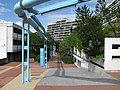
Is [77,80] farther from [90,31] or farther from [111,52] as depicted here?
[90,31]

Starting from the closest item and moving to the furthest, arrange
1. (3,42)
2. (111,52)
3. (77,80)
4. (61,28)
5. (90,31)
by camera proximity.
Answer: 1. (77,80)
2. (111,52)
3. (90,31)
4. (3,42)
5. (61,28)

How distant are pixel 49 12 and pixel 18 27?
139 feet

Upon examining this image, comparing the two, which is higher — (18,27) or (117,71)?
(18,27)

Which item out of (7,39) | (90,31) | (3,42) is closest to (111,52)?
(90,31)

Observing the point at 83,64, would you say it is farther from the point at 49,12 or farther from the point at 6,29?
the point at 49,12

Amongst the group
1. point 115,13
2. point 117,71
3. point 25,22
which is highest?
point 115,13

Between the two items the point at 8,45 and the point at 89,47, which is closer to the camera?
the point at 89,47

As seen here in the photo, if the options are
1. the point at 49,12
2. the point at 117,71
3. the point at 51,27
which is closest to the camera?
the point at 49,12

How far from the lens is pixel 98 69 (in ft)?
102

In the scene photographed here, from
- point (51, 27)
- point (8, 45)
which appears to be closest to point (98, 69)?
point (8, 45)

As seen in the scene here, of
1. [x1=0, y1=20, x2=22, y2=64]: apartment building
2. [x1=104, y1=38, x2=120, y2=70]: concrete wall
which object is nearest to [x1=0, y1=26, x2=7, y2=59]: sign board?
[x1=0, y1=20, x2=22, y2=64]: apartment building

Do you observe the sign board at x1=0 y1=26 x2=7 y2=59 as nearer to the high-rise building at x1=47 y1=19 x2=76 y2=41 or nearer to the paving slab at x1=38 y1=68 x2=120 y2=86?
the paving slab at x1=38 y1=68 x2=120 y2=86

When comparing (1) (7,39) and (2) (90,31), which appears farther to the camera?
(1) (7,39)

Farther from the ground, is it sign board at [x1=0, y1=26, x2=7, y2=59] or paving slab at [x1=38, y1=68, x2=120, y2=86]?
sign board at [x1=0, y1=26, x2=7, y2=59]
